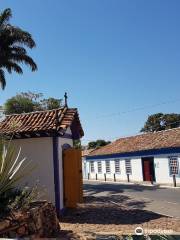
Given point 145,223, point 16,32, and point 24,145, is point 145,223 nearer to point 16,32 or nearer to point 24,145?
point 24,145

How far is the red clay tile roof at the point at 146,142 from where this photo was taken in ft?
104

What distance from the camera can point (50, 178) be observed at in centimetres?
1402

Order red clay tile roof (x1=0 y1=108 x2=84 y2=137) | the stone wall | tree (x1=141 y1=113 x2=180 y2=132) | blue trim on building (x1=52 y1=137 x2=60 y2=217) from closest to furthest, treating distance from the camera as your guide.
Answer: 1. the stone wall
2. blue trim on building (x1=52 y1=137 x2=60 y2=217)
3. red clay tile roof (x1=0 y1=108 x2=84 y2=137)
4. tree (x1=141 y1=113 x2=180 y2=132)

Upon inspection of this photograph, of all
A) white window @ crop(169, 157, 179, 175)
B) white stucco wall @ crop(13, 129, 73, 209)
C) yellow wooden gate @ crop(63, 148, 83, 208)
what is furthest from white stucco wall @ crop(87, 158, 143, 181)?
white stucco wall @ crop(13, 129, 73, 209)

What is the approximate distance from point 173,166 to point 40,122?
1839 cm

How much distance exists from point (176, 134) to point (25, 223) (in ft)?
84.7

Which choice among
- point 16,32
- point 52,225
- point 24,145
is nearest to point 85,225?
point 52,225

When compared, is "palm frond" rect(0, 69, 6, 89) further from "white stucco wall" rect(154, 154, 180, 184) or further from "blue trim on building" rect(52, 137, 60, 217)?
"blue trim on building" rect(52, 137, 60, 217)

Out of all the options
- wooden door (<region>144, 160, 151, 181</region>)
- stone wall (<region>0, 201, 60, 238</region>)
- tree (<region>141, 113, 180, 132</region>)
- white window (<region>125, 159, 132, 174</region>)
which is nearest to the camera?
stone wall (<region>0, 201, 60, 238</region>)

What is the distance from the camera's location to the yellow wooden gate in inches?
580

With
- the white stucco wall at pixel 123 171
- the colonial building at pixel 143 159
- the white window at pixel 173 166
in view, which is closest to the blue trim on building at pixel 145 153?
the colonial building at pixel 143 159

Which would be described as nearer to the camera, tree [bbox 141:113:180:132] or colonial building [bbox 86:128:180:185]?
colonial building [bbox 86:128:180:185]

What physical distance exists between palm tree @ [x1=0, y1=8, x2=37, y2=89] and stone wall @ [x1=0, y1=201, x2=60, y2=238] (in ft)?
63.7

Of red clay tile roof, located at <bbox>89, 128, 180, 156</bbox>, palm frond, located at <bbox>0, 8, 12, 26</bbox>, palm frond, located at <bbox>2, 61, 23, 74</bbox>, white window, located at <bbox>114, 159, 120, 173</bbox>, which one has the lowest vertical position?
white window, located at <bbox>114, 159, 120, 173</bbox>
